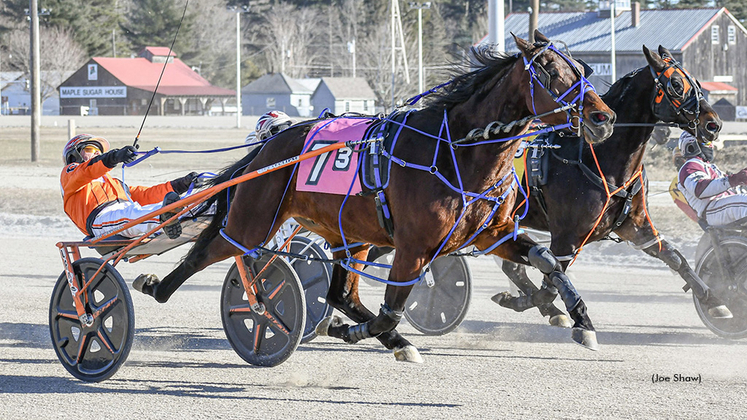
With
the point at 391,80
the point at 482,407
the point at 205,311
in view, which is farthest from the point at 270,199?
the point at 391,80

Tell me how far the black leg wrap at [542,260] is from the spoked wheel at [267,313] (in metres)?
1.45

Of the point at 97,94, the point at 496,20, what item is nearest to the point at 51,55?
the point at 97,94

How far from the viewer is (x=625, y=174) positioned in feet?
19.8

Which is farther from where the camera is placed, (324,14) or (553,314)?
(324,14)

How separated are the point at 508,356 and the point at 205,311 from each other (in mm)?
2743

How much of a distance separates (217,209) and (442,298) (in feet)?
6.02

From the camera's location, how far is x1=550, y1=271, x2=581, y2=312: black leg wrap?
16.2 ft

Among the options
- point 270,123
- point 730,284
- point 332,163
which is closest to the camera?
point 332,163

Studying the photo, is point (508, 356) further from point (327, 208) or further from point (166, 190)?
point (166, 190)

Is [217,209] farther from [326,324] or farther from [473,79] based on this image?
[473,79]

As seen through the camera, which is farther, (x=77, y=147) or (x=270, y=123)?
(x=270, y=123)

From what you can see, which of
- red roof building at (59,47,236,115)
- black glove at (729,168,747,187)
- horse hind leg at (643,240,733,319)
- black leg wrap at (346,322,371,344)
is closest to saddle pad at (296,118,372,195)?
black leg wrap at (346,322,371,344)

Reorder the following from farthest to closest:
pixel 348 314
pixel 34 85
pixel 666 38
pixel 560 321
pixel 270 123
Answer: pixel 666 38
pixel 34 85
pixel 270 123
pixel 560 321
pixel 348 314

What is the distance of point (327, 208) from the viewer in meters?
5.49
